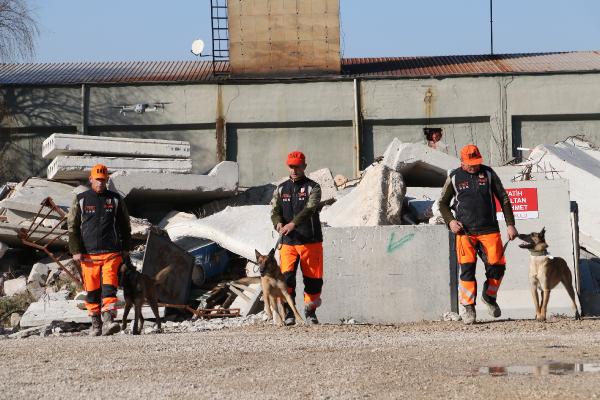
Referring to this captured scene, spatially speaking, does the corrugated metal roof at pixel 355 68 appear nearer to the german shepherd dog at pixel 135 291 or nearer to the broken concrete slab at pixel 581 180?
the broken concrete slab at pixel 581 180

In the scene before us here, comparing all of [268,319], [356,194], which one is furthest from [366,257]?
[356,194]

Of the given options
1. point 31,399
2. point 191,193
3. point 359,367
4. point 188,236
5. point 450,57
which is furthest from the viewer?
point 450,57

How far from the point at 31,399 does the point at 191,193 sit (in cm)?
1539

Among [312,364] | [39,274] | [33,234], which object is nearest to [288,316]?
[312,364]

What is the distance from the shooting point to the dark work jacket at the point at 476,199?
483 inches

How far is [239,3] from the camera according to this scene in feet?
105

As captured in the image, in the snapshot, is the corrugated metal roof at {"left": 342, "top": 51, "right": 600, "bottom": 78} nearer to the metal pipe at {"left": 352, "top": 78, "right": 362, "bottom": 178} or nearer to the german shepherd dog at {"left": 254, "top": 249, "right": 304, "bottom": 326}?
the metal pipe at {"left": 352, "top": 78, "right": 362, "bottom": 178}

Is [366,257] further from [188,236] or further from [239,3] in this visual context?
[239,3]

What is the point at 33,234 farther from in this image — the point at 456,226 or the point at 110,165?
the point at 456,226

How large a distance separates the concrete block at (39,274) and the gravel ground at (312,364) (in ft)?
28.0

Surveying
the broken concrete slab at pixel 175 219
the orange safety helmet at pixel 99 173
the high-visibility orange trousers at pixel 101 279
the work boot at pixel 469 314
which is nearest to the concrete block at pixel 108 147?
the broken concrete slab at pixel 175 219

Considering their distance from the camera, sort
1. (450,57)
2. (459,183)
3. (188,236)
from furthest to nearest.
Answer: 1. (450,57)
2. (188,236)
3. (459,183)

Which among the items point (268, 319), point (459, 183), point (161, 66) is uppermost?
point (161, 66)

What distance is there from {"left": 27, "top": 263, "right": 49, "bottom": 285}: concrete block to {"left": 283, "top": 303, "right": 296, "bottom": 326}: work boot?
26.2 feet
